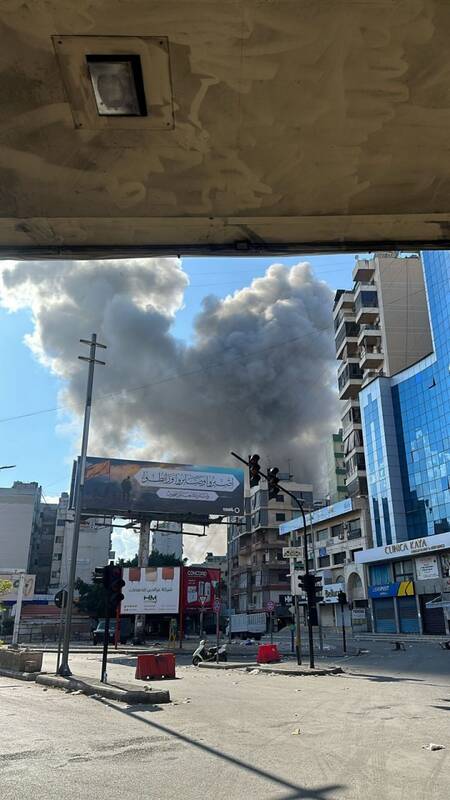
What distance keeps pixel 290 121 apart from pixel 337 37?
0.56 meters

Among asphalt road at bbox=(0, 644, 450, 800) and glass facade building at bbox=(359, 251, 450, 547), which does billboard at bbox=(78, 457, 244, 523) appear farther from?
asphalt road at bbox=(0, 644, 450, 800)

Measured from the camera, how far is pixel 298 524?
3172 inches

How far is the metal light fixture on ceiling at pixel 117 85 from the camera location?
3242 millimetres

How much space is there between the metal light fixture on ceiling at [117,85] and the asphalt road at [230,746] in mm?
5549

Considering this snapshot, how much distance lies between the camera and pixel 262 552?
88.8 meters

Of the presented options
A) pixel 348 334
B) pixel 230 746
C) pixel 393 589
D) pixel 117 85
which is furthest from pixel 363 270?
pixel 117 85

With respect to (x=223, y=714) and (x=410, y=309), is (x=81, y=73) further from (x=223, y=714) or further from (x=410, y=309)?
(x=410, y=309)

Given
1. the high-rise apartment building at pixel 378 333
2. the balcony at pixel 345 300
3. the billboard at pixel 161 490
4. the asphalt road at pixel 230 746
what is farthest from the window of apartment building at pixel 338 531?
the asphalt road at pixel 230 746

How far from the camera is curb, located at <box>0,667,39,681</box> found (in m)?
17.2

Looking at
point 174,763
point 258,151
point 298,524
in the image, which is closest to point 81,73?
point 258,151

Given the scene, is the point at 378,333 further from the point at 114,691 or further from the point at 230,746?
the point at 230,746

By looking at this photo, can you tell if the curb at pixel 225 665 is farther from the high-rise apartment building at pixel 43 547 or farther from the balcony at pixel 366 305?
the high-rise apartment building at pixel 43 547

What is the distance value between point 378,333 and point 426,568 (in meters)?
29.4

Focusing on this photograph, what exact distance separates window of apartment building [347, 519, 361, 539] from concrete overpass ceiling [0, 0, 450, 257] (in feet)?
215
